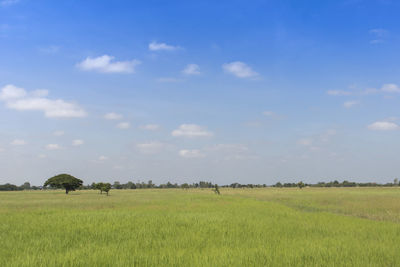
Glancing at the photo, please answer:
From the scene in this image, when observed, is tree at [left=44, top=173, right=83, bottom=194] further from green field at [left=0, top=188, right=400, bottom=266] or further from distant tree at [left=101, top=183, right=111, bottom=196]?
green field at [left=0, top=188, right=400, bottom=266]

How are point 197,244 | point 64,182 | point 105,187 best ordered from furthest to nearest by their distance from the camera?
point 64,182
point 105,187
point 197,244

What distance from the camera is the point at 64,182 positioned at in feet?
262

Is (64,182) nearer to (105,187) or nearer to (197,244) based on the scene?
(105,187)

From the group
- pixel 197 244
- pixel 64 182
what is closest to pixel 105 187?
pixel 64 182

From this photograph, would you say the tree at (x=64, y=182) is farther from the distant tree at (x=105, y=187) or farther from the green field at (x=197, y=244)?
the green field at (x=197, y=244)

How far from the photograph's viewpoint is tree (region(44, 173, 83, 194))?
8038 centimetres

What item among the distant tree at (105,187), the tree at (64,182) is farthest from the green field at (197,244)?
the tree at (64,182)

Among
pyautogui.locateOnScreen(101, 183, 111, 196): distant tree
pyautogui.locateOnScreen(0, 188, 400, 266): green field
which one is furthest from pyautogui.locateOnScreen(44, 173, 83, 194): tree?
pyautogui.locateOnScreen(0, 188, 400, 266): green field

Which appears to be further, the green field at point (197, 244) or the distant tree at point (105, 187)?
the distant tree at point (105, 187)

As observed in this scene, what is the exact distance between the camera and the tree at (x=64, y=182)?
264 feet

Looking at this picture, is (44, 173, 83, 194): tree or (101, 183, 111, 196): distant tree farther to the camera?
(44, 173, 83, 194): tree

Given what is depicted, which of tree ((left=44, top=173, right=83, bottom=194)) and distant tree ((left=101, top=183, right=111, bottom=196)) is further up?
tree ((left=44, top=173, right=83, bottom=194))

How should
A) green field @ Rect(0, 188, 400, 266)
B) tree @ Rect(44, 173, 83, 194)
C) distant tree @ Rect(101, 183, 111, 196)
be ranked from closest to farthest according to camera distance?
green field @ Rect(0, 188, 400, 266) → distant tree @ Rect(101, 183, 111, 196) → tree @ Rect(44, 173, 83, 194)

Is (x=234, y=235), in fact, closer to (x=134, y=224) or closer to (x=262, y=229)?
(x=262, y=229)
